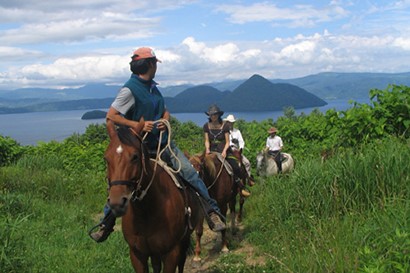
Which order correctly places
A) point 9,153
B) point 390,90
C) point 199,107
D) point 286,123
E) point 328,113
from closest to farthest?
point 390,90 < point 328,113 < point 9,153 < point 286,123 < point 199,107

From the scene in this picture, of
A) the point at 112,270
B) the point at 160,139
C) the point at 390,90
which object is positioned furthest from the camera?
the point at 390,90

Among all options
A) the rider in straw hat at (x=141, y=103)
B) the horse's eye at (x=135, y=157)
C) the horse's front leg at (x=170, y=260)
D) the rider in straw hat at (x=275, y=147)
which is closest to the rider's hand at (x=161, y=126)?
the rider in straw hat at (x=141, y=103)

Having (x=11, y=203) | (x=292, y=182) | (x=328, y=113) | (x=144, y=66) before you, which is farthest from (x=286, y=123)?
(x=144, y=66)

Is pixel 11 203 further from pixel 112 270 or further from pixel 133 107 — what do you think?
pixel 133 107

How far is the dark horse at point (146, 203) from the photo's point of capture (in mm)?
3793

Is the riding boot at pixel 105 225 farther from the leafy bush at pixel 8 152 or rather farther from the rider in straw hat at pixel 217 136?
the leafy bush at pixel 8 152

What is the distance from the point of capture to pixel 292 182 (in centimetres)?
779

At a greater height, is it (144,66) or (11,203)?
(144,66)

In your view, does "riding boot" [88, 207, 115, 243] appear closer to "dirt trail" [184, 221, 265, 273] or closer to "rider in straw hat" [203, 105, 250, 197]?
"dirt trail" [184, 221, 265, 273]

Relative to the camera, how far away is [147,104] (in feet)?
16.4

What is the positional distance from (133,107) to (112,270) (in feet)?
10.1

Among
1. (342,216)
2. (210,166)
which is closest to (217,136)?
(210,166)

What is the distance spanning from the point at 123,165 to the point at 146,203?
0.93 metres

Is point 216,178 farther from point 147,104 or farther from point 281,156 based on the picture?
point 281,156
